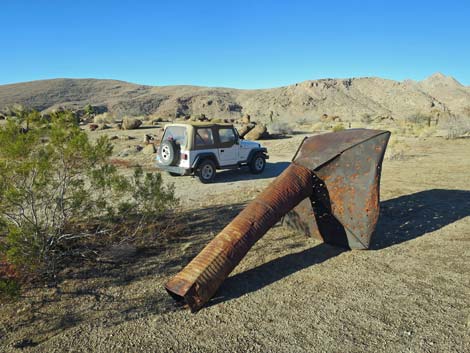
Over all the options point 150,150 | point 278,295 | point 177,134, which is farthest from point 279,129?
point 278,295

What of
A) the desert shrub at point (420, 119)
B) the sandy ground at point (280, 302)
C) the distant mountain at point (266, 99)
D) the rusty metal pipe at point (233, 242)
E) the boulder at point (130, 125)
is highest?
the distant mountain at point (266, 99)

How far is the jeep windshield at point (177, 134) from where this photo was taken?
9.92 meters

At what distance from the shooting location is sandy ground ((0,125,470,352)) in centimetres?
320

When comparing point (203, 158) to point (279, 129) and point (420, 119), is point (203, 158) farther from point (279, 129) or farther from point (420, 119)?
point (420, 119)

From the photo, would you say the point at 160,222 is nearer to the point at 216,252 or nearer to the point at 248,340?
the point at 216,252

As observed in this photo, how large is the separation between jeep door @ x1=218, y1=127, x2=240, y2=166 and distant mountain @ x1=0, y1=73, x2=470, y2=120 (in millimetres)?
51175

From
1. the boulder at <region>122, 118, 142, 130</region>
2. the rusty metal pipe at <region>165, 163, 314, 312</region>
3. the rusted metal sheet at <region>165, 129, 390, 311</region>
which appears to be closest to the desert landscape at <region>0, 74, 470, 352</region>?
the rusty metal pipe at <region>165, 163, 314, 312</region>

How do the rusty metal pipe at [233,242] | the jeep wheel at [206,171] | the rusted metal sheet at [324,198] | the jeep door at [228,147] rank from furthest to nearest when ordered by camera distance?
the jeep door at [228,147], the jeep wheel at [206,171], the rusted metal sheet at [324,198], the rusty metal pipe at [233,242]

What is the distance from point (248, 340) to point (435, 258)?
3.23m

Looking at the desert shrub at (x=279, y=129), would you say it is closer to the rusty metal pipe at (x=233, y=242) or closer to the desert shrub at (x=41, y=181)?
the rusty metal pipe at (x=233, y=242)

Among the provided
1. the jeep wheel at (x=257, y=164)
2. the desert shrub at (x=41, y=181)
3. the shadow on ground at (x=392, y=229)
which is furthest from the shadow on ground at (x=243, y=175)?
the desert shrub at (x=41, y=181)

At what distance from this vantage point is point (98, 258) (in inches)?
189

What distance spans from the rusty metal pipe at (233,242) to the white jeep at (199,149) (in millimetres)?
5187

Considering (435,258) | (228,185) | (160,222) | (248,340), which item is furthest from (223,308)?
(228,185)
